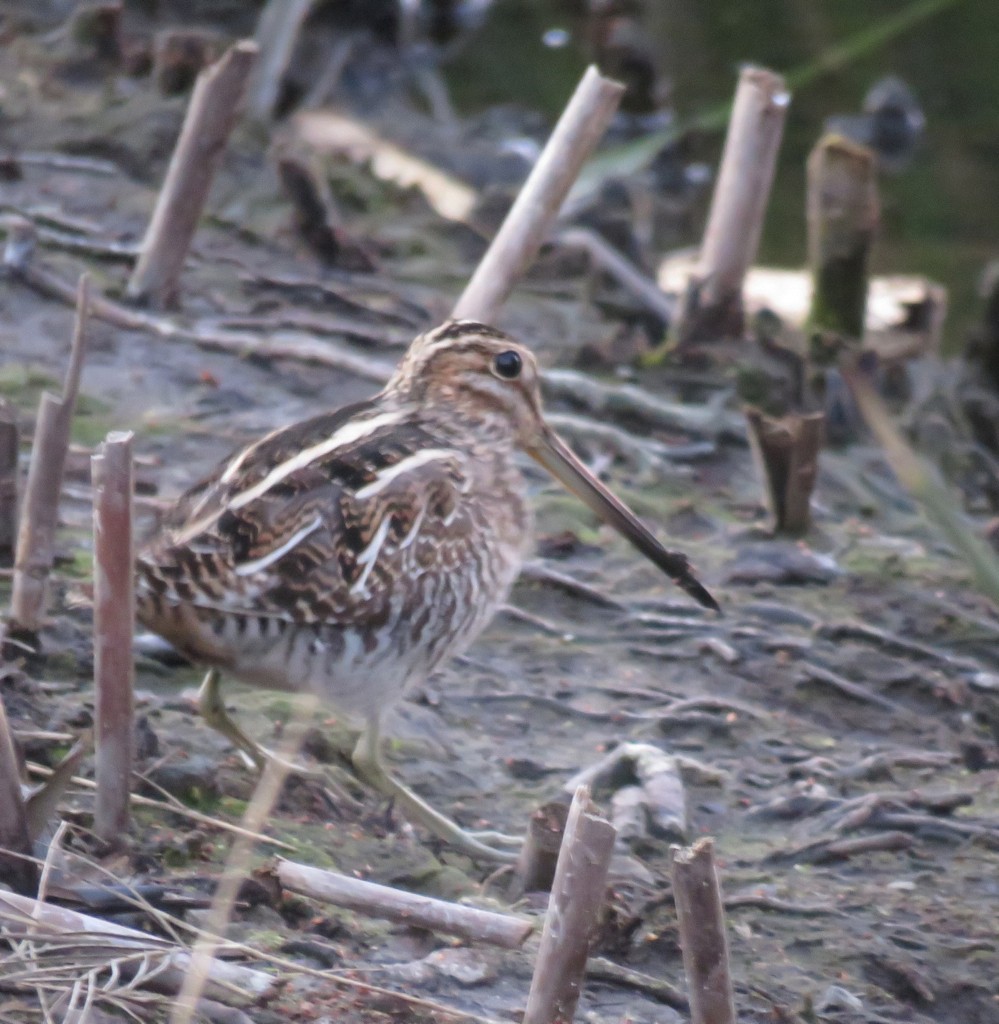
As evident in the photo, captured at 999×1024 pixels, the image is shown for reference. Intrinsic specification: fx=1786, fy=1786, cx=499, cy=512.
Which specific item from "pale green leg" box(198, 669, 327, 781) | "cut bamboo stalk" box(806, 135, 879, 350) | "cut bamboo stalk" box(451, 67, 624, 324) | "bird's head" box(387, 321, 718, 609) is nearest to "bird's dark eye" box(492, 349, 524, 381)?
"bird's head" box(387, 321, 718, 609)

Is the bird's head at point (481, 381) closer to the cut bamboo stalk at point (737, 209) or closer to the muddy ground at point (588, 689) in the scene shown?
the muddy ground at point (588, 689)

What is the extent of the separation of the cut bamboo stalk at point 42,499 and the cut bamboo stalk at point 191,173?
6.27ft

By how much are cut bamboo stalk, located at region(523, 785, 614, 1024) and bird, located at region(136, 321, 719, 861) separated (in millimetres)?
967

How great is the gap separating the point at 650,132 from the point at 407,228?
3.17m

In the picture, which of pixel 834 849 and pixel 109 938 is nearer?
pixel 109 938

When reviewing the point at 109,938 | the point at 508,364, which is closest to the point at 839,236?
the point at 508,364

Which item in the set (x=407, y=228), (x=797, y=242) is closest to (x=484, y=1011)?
(x=407, y=228)

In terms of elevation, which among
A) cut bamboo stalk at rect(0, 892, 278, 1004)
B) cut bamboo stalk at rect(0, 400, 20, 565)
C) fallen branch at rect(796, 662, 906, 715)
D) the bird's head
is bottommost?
cut bamboo stalk at rect(0, 892, 278, 1004)

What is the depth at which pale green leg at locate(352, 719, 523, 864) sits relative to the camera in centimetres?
335

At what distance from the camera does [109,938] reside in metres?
2.40

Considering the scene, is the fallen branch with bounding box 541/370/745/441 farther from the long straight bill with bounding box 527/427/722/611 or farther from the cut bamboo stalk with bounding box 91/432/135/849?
the cut bamboo stalk with bounding box 91/432/135/849

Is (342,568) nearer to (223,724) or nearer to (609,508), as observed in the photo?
(223,724)

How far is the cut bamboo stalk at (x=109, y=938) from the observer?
238cm

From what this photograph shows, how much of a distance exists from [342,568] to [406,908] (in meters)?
0.79
